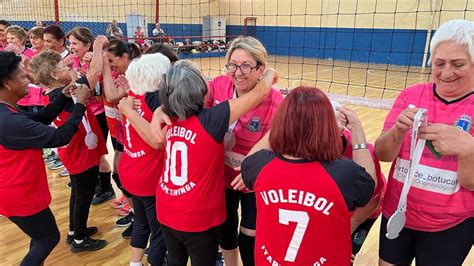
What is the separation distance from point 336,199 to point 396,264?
72 centimetres

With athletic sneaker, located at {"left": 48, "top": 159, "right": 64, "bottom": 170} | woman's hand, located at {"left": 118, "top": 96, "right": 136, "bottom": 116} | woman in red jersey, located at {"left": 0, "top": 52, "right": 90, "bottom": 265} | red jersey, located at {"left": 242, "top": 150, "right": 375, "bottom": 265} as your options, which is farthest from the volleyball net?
red jersey, located at {"left": 242, "top": 150, "right": 375, "bottom": 265}

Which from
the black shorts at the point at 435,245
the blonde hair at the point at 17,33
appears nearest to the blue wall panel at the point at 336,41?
the blonde hair at the point at 17,33

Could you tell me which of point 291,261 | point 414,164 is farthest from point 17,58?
point 414,164

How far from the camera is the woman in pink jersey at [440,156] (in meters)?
1.32

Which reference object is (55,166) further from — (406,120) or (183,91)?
(406,120)

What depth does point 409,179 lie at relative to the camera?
1.39 meters

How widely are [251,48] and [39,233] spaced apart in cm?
168

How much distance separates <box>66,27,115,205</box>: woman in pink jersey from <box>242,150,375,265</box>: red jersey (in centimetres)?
214

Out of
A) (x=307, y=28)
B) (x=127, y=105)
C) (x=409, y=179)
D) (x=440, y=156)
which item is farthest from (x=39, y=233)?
(x=307, y=28)

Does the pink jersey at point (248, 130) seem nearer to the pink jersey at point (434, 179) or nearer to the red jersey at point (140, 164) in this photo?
the red jersey at point (140, 164)

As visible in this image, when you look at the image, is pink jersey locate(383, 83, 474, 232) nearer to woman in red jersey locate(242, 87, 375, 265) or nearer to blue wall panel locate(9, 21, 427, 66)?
woman in red jersey locate(242, 87, 375, 265)

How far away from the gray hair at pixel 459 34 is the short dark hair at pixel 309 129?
0.55m

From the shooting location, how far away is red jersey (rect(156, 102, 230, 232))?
1.63 metres

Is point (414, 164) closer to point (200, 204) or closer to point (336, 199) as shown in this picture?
point (336, 199)
